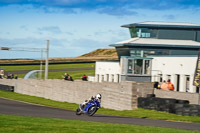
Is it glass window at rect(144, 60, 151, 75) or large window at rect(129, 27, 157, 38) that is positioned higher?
large window at rect(129, 27, 157, 38)

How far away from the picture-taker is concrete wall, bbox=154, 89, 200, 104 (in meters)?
25.2

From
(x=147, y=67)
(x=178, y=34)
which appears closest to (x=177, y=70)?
(x=147, y=67)

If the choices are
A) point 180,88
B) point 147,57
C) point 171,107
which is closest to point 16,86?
point 147,57

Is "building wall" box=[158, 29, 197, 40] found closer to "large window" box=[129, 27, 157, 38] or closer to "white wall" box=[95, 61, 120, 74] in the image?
"large window" box=[129, 27, 157, 38]

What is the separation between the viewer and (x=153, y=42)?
53.8 metres

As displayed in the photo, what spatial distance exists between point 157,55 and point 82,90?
44.9 feet

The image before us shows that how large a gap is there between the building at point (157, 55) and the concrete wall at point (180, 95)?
12.0 m

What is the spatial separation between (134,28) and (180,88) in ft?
54.3

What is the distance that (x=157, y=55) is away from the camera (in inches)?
1951

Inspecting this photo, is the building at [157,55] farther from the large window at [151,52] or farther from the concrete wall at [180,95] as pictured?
the concrete wall at [180,95]

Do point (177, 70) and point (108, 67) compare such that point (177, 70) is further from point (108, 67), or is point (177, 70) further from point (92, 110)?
point (92, 110)

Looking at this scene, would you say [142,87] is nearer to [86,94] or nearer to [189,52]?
[86,94]

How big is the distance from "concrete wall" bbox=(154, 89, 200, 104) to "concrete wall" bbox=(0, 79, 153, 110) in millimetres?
949

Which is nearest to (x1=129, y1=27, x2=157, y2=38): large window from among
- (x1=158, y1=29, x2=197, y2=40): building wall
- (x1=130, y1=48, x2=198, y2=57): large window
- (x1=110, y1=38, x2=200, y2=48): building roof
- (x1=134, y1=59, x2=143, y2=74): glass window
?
(x1=110, y1=38, x2=200, y2=48): building roof
